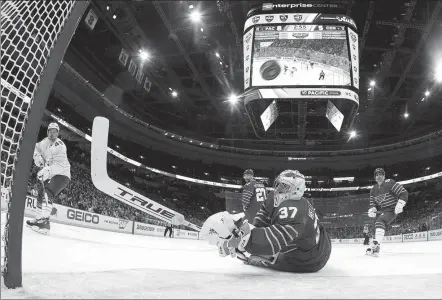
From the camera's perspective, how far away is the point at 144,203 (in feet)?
10.2

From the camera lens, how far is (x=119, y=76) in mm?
14398

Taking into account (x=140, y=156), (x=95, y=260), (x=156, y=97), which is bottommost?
(x=95, y=260)

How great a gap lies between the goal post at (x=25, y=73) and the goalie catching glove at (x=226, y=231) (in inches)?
41.9

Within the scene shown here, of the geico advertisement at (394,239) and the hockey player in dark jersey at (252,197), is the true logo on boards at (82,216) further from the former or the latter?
the geico advertisement at (394,239)

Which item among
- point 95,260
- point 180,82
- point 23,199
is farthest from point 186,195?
point 23,199

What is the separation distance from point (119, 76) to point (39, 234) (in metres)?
10.5

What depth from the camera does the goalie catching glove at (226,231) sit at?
2350mm

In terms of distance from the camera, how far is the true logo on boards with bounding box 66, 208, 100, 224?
9709 mm

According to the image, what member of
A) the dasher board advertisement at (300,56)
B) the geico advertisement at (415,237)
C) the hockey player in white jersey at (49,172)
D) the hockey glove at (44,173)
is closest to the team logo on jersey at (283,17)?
the dasher board advertisement at (300,56)

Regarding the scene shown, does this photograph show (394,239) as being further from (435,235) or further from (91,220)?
(91,220)

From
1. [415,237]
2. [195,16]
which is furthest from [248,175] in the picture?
[415,237]

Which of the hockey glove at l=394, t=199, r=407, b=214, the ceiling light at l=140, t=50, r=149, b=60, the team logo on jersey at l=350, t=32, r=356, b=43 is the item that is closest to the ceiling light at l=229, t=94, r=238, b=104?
the ceiling light at l=140, t=50, r=149, b=60

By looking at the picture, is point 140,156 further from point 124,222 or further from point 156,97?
point 124,222

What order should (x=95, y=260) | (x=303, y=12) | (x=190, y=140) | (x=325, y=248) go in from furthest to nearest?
(x=190, y=140)
(x=303, y=12)
(x=95, y=260)
(x=325, y=248)
